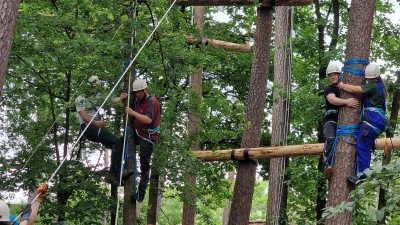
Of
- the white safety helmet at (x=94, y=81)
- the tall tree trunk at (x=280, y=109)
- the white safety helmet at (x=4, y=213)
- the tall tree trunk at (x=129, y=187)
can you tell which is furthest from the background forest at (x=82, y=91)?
the white safety helmet at (x=4, y=213)

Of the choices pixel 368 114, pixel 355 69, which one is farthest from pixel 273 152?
pixel 355 69

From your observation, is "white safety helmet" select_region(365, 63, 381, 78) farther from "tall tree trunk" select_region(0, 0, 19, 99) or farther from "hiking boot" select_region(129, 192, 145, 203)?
"tall tree trunk" select_region(0, 0, 19, 99)

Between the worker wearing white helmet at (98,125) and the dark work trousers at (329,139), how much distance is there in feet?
6.79

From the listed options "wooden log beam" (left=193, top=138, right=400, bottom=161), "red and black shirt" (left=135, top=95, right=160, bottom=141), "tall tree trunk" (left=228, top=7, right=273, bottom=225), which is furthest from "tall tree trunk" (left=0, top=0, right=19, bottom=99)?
"tall tree trunk" (left=228, top=7, right=273, bottom=225)

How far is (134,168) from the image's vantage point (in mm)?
6938

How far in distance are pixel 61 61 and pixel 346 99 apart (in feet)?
13.6

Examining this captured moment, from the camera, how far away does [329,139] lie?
20.9ft

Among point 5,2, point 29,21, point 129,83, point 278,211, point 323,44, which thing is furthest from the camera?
point 323,44

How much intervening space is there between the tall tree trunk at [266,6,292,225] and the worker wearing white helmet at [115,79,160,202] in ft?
14.8

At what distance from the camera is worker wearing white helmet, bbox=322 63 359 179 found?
5.90m

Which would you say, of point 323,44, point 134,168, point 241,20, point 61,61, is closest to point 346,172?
point 134,168

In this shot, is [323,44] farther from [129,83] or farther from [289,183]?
[129,83]

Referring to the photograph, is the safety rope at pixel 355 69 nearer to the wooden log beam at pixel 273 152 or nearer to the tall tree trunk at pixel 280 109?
the wooden log beam at pixel 273 152

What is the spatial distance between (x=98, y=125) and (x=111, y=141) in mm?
311
